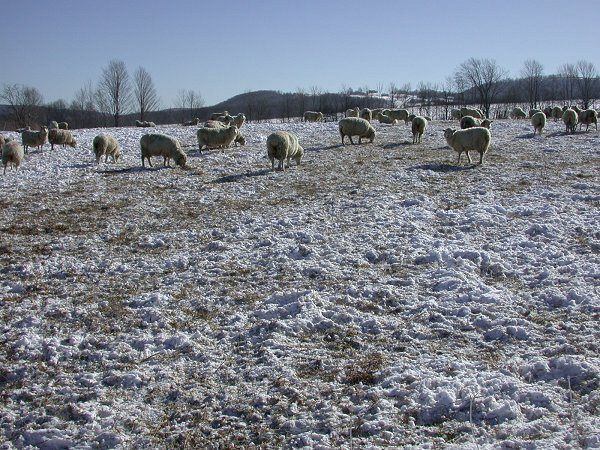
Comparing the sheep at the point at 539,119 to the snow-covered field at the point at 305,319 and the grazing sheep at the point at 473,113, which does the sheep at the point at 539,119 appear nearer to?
the grazing sheep at the point at 473,113

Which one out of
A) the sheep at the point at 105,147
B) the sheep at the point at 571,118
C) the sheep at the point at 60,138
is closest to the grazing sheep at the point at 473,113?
the sheep at the point at 571,118

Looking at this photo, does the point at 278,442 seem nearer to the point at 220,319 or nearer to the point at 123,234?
the point at 220,319

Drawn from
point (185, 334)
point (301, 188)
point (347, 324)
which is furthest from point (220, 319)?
point (301, 188)

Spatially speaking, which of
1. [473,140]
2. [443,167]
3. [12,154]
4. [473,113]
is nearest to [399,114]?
[473,113]

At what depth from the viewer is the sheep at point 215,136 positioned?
23203mm

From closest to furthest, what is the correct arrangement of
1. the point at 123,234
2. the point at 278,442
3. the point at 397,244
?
the point at 278,442 < the point at 397,244 < the point at 123,234

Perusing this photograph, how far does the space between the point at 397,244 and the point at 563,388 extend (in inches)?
192

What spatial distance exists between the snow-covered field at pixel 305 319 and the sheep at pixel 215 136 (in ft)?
30.2

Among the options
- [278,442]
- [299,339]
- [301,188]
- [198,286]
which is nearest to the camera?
[278,442]

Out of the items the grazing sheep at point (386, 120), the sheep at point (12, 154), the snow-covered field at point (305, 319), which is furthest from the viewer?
the grazing sheep at point (386, 120)

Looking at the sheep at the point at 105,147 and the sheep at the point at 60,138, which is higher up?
the sheep at the point at 60,138

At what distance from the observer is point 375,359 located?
20.2 ft

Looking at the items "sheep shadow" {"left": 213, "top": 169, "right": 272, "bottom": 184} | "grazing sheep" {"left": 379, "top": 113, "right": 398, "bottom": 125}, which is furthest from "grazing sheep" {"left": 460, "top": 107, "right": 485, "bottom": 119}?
"sheep shadow" {"left": 213, "top": 169, "right": 272, "bottom": 184}

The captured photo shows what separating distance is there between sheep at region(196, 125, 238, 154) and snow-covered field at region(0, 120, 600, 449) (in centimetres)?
921
